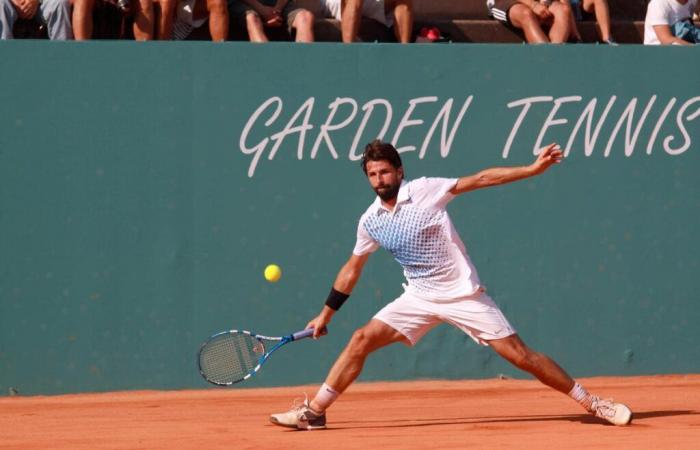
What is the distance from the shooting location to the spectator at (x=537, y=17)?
10.7 m

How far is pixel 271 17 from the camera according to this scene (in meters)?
10.5

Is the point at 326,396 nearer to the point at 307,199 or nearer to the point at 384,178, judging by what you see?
the point at 384,178

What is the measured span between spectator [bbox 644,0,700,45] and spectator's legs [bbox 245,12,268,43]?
→ 3.23 metres

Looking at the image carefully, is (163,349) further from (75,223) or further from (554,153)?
(554,153)

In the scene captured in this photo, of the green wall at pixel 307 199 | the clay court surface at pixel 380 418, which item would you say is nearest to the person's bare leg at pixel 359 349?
the clay court surface at pixel 380 418

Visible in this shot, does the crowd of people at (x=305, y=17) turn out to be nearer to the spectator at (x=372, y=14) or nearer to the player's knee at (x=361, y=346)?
the spectator at (x=372, y=14)

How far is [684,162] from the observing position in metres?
10.1

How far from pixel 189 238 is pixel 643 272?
346 cm

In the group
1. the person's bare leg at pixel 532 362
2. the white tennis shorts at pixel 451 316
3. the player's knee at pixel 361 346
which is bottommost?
the person's bare leg at pixel 532 362

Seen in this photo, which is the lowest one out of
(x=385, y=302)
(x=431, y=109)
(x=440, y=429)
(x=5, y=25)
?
(x=440, y=429)

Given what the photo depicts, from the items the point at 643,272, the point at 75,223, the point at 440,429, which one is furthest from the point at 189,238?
the point at 643,272

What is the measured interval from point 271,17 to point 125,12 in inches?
46.2

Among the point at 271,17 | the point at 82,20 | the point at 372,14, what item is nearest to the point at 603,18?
the point at 372,14

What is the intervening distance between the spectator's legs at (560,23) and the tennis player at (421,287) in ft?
12.0
